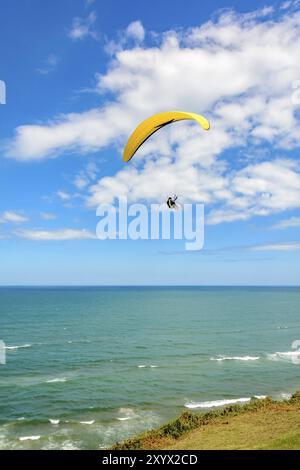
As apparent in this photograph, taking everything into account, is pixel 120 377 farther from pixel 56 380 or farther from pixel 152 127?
pixel 152 127

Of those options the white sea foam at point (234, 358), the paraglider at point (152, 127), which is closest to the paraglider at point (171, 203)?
the paraglider at point (152, 127)

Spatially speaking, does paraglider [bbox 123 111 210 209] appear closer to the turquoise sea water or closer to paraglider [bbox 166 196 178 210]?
paraglider [bbox 166 196 178 210]

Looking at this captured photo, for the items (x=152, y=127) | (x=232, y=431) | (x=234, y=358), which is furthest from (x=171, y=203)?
(x=234, y=358)

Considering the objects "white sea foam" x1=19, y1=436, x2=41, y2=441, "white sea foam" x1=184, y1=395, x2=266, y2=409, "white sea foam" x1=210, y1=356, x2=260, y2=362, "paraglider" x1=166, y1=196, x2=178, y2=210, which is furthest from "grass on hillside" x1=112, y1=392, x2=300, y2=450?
"white sea foam" x1=210, y1=356, x2=260, y2=362
